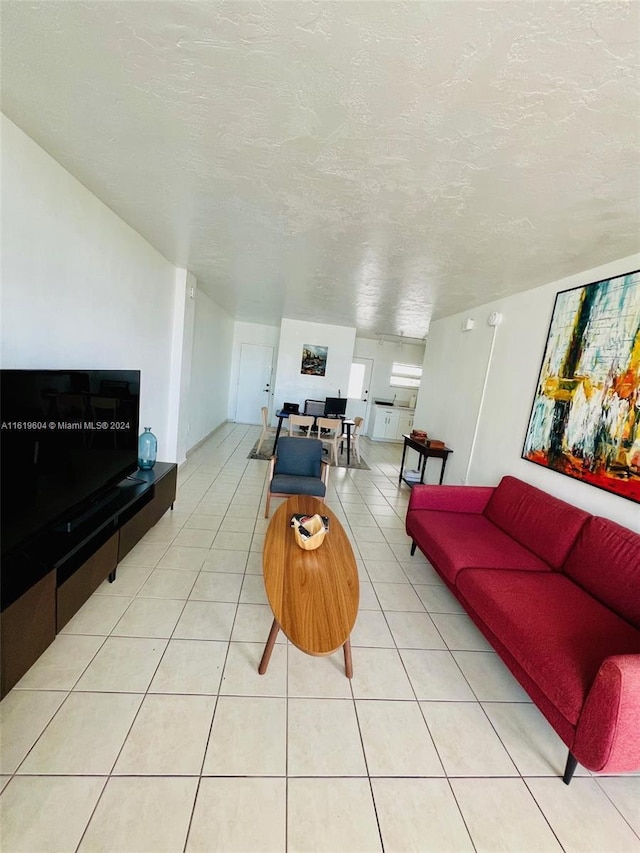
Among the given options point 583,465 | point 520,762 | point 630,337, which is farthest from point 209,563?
point 630,337

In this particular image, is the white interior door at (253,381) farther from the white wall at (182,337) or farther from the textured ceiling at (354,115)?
the textured ceiling at (354,115)

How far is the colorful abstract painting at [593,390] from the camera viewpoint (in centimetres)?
211

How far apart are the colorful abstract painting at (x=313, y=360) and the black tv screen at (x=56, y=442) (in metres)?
4.53

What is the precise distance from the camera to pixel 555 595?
1.81 metres

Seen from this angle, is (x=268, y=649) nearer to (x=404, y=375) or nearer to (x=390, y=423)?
(x=390, y=423)

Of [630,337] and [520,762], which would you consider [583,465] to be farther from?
[520,762]

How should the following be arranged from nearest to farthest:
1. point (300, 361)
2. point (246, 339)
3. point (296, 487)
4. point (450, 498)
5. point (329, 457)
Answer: point (450, 498) < point (296, 487) < point (329, 457) < point (300, 361) < point (246, 339)

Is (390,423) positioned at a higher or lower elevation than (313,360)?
lower

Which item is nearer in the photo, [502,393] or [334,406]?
[502,393]

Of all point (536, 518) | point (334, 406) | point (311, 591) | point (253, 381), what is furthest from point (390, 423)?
point (311, 591)

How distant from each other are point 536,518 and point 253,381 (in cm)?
656

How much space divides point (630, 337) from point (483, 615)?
1.90 m

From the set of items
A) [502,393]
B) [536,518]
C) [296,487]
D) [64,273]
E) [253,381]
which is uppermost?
[64,273]

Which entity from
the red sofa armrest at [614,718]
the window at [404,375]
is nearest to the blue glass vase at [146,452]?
the red sofa armrest at [614,718]
